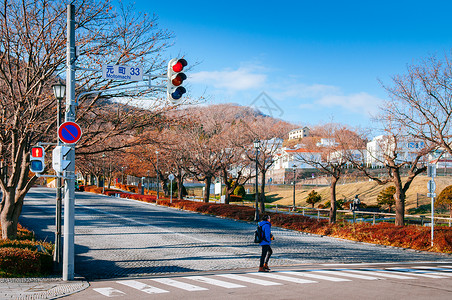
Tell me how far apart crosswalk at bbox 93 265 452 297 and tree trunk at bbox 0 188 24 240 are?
7.78 m

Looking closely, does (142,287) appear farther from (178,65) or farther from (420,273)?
(420,273)

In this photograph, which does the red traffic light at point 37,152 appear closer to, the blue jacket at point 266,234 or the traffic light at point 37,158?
the traffic light at point 37,158

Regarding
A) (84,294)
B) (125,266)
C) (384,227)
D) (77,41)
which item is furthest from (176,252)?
(384,227)

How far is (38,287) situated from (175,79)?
6273 millimetres

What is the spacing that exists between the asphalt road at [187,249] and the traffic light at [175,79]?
560cm

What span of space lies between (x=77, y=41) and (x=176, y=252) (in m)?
9.31

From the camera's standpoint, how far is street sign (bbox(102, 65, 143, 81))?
38.3 ft

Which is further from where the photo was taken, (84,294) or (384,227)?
(384,227)

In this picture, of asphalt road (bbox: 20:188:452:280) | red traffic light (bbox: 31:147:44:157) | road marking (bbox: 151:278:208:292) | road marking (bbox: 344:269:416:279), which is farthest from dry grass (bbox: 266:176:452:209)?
red traffic light (bbox: 31:147:44:157)

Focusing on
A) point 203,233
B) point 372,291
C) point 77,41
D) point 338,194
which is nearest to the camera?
point 372,291

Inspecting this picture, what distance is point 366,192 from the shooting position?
55812mm

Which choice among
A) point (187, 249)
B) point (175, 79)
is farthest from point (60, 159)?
point (187, 249)

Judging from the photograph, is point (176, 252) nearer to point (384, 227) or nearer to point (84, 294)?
point (84, 294)

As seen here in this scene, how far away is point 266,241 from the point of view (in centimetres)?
1230
